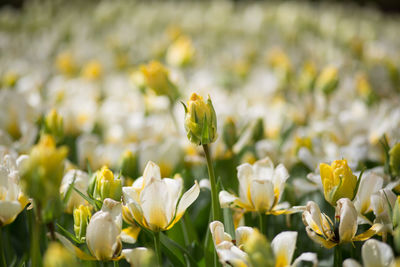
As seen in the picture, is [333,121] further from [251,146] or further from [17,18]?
[17,18]

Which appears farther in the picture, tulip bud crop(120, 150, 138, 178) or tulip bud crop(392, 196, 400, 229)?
tulip bud crop(120, 150, 138, 178)

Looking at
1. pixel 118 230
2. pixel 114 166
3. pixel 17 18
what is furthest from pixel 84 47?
pixel 118 230

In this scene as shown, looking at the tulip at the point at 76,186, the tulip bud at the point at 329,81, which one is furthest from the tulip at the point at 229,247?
the tulip bud at the point at 329,81

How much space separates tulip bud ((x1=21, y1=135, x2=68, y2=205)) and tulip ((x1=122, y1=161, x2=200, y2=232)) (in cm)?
14

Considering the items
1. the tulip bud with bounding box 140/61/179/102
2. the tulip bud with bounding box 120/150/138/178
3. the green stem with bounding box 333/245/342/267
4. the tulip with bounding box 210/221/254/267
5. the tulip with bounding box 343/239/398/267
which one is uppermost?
the tulip bud with bounding box 140/61/179/102

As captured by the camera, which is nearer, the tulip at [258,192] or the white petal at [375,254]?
the white petal at [375,254]

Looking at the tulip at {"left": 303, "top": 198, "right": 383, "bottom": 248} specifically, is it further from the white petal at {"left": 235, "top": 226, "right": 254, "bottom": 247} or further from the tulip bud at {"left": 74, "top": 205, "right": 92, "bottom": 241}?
the tulip bud at {"left": 74, "top": 205, "right": 92, "bottom": 241}

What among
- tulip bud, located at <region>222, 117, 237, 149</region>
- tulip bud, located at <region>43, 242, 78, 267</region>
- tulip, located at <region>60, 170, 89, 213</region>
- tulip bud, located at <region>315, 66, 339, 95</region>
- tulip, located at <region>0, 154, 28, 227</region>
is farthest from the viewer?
tulip bud, located at <region>315, 66, 339, 95</region>

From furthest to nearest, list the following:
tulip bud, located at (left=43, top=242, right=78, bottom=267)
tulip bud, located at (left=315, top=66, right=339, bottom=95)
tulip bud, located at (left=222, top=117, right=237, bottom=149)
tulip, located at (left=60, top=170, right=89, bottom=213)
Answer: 1. tulip bud, located at (left=315, top=66, right=339, bottom=95)
2. tulip bud, located at (left=222, top=117, right=237, bottom=149)
3. tulip, located at (left=60, top=170, right=89, bottom=213)
4. tulip bud, located at (left=43, top=242, right=78, bottom=267)

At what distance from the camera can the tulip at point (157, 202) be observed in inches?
21.6

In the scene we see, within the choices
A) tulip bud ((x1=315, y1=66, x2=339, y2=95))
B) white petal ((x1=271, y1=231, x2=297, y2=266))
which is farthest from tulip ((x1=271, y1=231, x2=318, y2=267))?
tulip bud ((x1=315, y1=66, x2=339, y2=95))

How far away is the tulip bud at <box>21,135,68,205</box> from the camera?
1.40 feet

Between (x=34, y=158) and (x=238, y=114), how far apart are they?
2.82ft

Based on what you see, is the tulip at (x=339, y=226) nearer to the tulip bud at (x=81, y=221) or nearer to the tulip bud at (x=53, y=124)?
the tulip bud at (x=81, y=221)
